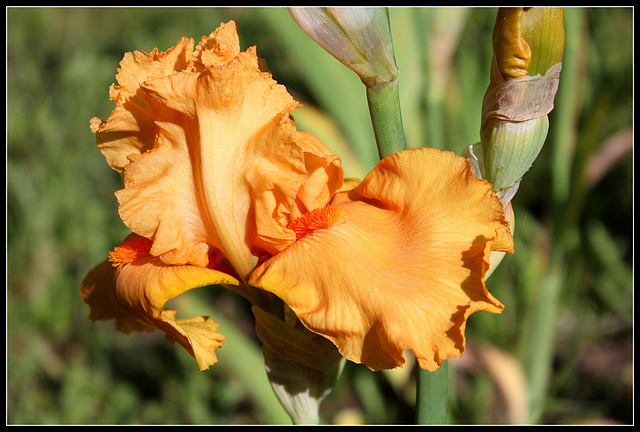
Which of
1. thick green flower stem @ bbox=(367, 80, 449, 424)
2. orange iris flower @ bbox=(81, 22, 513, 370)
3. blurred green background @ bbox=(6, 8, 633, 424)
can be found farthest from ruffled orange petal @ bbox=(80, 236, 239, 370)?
blurred green background @ bbox=(6, 8, 633, 424)

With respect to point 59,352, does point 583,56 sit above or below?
above

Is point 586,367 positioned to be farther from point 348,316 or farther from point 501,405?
point 348,316

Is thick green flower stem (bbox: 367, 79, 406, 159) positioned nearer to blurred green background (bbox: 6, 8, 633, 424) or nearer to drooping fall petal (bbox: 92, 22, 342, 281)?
drooping fall petal (bbox: 92, 22, 342, 281)

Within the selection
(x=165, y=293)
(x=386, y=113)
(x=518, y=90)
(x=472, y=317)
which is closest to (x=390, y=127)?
(x=386, y=113)

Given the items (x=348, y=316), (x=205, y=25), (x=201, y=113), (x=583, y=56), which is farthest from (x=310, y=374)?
(x=205, y=25)

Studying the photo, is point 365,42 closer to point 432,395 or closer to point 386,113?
point 386,113
